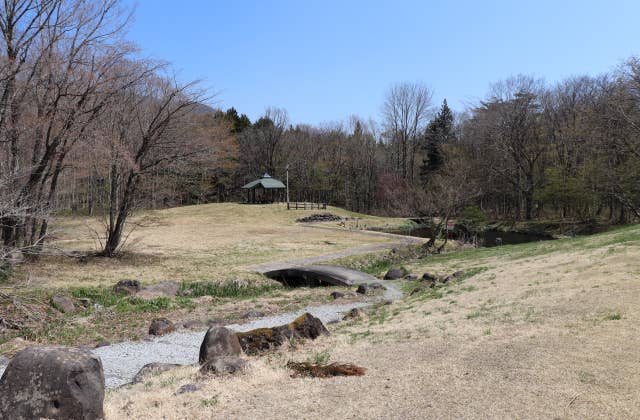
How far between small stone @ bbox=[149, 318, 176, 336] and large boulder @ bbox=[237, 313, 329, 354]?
2921 mm

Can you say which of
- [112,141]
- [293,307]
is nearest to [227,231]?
[112,141]

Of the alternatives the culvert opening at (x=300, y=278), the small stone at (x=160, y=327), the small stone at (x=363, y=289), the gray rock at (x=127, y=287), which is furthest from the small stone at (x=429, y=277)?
the gray rock at (x=127, y=287)

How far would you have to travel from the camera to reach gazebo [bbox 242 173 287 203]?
5369cm

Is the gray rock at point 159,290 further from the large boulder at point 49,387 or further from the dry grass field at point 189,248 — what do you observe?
the large boulder at point 49,387

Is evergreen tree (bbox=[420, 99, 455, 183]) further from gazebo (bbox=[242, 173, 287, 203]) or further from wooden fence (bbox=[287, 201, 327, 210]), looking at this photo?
gazebo (bbox=[242, 173, 287, 203])

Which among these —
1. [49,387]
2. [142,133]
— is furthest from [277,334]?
[142,133]

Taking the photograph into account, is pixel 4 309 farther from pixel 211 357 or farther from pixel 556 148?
pixel 556 148

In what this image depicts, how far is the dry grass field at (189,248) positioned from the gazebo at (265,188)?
28.5ft

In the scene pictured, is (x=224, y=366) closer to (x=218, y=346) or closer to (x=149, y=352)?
(x=218, y=346)

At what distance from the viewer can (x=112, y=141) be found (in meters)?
17.2

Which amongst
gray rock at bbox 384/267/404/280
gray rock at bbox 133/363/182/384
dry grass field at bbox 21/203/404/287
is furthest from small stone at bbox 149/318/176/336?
gray rock at bbox 384/267/404/280

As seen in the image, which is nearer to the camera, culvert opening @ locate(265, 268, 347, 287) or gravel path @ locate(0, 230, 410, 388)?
gravel path @ locate(0, 230, 410, 388)

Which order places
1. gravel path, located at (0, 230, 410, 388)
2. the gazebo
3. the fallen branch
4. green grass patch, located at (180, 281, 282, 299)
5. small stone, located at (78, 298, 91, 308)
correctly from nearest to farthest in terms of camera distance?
the fallen branch < gravel path, located at (0, 230, 410, 388) < small stone, located at (78, 298, 91, 308) < green grass patch, located at (180, 281, 282, 299) < the gazebo

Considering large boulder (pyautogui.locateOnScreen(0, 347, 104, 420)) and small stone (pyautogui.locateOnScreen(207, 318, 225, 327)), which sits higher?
large boulder (pyautogui.locateOnScreen(0, 347, 104, 420))
